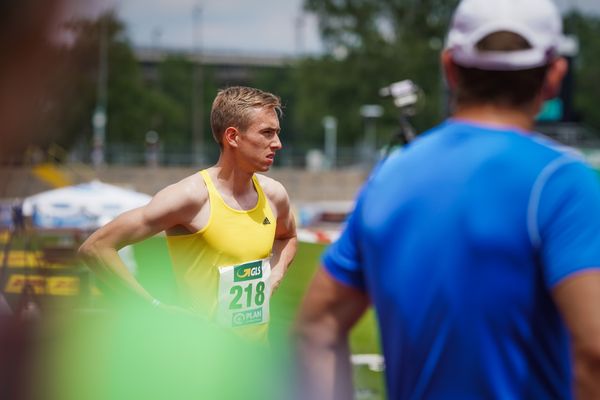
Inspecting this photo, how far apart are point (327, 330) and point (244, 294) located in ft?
6.20

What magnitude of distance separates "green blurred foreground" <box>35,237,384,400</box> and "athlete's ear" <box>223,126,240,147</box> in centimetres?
71

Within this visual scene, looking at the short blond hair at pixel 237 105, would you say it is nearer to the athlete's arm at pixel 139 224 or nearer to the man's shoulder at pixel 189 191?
the man's shoulder at pixel 189 191

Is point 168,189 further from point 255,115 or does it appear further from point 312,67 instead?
Answer: point 312,67

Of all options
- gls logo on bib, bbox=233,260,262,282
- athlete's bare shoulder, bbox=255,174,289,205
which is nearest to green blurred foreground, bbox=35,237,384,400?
gls logo on bib, bbox=233,260,262,282

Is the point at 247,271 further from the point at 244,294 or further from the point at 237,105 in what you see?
the point at 237,105

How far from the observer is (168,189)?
3.54m

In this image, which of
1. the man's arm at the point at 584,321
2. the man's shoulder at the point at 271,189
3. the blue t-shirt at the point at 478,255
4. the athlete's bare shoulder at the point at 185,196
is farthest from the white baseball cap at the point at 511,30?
the man's shoulder at the point at 271,189

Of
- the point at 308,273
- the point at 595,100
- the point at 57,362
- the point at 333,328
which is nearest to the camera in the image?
the point at 57,362

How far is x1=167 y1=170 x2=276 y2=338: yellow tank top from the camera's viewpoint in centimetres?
355

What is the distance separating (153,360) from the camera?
2.69 metres

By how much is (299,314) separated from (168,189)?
1.83 metres

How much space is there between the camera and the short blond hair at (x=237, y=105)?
367 centimetres

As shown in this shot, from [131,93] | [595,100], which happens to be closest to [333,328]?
[131,93]

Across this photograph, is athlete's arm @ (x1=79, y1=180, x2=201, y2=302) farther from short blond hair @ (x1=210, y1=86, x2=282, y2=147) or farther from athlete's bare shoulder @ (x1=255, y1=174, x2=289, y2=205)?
athlete's bare shoulder @ (x1=255, y1=174, x2=289, y2=205)
